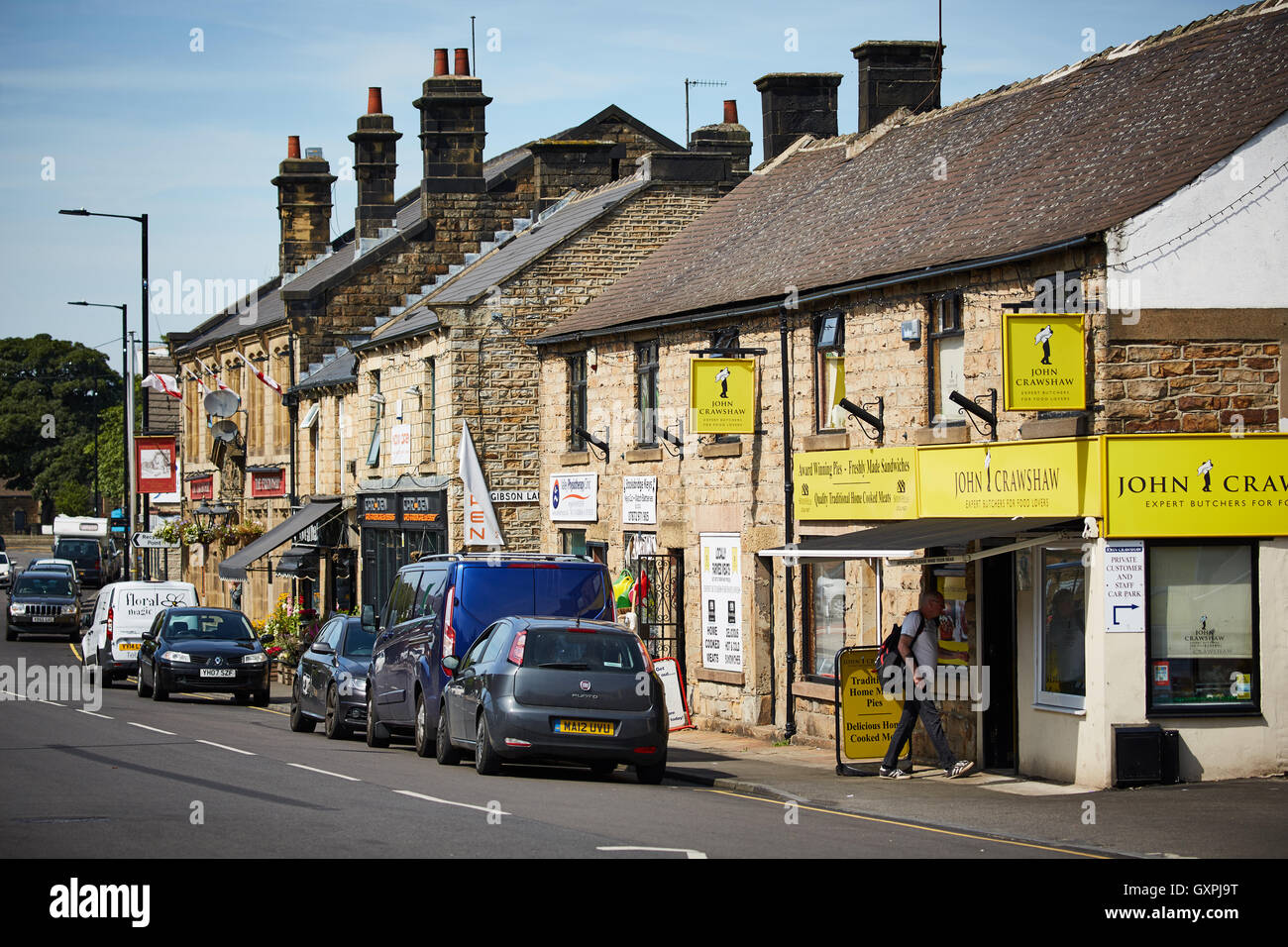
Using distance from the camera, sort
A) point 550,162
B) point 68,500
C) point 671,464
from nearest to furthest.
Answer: point 671,464
point 550,162
point 68,500

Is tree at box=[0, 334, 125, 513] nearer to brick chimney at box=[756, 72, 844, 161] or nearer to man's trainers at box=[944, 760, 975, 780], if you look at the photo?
brick chimney at box=[756, 72, 844, 161]

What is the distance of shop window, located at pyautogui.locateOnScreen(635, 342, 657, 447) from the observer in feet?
87.2

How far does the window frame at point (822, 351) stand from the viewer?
2142 centimetres

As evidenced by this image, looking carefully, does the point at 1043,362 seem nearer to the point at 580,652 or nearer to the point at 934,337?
the point at 934,337

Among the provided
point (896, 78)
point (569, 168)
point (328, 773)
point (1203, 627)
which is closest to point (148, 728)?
point (328, 773)

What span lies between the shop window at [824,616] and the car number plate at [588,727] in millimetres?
5438

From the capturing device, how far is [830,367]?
71.8ft

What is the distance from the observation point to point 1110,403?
646 inches

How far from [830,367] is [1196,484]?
6364 mm

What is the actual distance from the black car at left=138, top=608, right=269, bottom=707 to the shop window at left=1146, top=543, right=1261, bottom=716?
704 inches

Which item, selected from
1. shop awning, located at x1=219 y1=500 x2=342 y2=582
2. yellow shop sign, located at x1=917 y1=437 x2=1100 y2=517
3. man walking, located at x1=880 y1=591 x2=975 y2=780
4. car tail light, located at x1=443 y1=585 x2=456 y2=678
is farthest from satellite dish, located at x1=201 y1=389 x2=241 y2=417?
man walking, located at x1=880 y1=591 x2=975 y2=780
